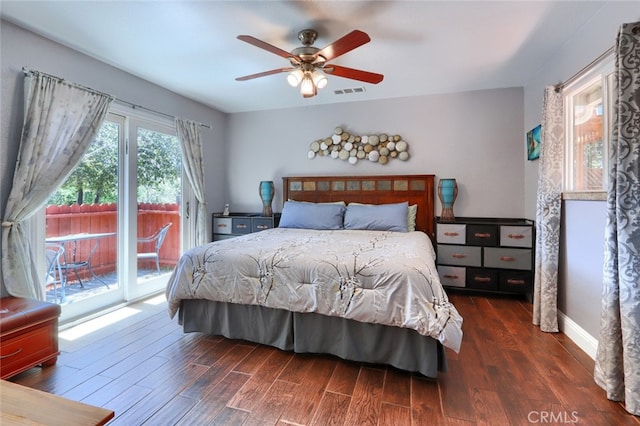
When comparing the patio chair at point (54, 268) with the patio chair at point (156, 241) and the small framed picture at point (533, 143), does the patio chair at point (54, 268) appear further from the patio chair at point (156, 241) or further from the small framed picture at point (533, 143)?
the small framed picture at point (533, 143)

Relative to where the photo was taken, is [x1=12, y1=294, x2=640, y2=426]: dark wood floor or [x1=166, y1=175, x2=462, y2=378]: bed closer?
[x1=12, y1=294, x2=640, y2=426]: dark wood floor

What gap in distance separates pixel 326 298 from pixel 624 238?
5.64 feet

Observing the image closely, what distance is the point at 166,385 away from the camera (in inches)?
73.4

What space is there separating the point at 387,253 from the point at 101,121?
2928 mm

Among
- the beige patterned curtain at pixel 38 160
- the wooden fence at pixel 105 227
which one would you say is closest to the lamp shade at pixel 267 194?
the wooden fence at pixel 105 227

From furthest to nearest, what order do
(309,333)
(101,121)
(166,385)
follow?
(101,121) < (309,333) < (166,385)

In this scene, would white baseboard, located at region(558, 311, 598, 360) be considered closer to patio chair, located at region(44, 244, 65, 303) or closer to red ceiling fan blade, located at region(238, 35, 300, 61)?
red ceiling fan blade, located at region(238, 35, 300, 61)

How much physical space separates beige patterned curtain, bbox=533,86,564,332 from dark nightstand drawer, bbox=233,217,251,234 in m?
3.51

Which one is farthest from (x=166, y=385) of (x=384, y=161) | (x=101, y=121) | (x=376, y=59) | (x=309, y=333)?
(x=384, y=161)

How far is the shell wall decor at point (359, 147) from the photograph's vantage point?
13.7ft

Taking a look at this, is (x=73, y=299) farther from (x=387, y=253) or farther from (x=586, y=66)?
(x=586, y=66)

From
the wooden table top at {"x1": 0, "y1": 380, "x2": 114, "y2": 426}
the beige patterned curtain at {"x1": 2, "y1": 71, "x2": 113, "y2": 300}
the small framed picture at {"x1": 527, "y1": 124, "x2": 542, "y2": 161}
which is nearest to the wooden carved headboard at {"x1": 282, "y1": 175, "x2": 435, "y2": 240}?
the small framed picture at {"x1": 527, "y1": 124, "x2": 542, "y2": 161}

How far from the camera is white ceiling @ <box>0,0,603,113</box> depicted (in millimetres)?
2162

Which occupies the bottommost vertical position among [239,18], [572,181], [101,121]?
[572,181]
